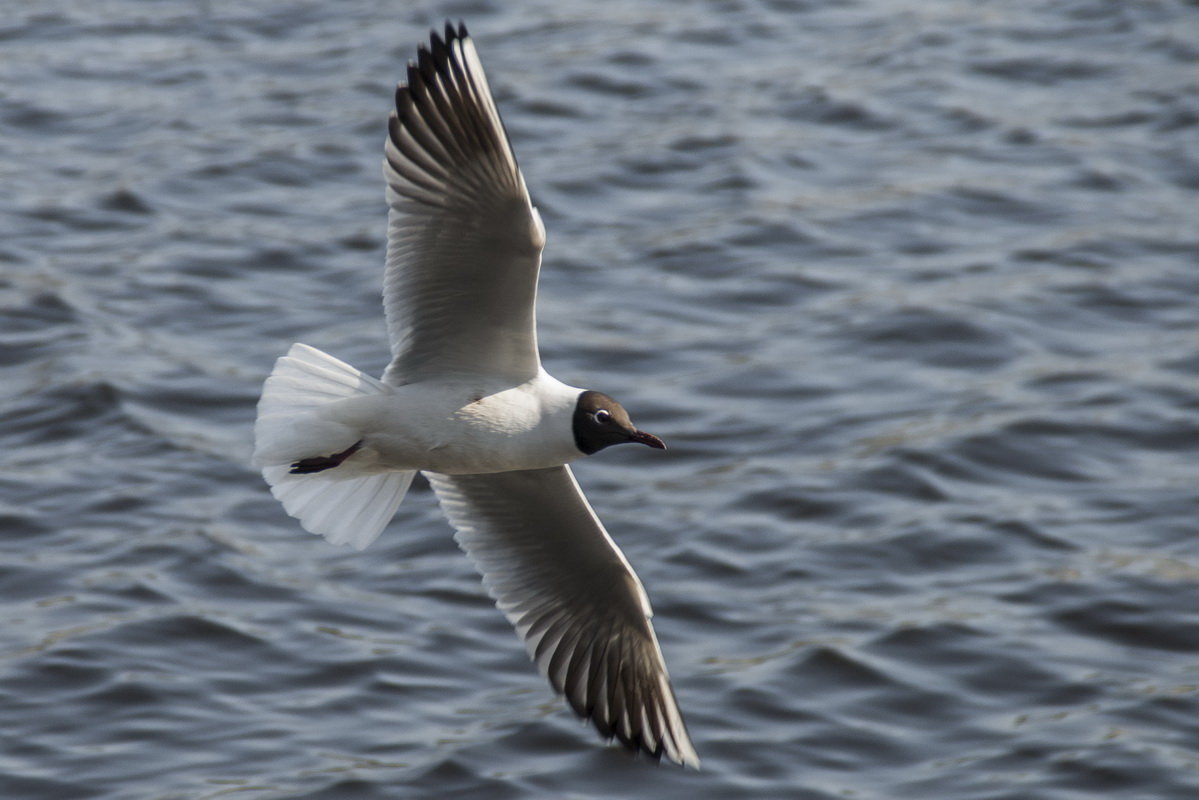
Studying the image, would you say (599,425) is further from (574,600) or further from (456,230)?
(574,600)

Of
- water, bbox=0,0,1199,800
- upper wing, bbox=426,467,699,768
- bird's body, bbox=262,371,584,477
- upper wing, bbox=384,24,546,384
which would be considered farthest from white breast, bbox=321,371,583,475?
water, bbox=0,0,1199,800

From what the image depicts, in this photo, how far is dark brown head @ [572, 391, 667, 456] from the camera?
6.34m

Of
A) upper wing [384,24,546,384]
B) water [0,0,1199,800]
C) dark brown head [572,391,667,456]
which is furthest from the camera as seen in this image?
water [0,0,1199,800]

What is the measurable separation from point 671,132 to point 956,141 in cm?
224

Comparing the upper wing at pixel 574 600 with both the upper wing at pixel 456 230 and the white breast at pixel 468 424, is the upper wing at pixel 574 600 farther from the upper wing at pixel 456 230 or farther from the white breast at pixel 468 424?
the upper wing at pixel 456 230

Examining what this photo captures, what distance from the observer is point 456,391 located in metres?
6.49

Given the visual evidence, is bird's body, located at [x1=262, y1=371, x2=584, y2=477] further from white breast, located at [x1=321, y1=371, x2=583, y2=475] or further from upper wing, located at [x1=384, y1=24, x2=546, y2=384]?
upper wing, located at [x1=384, y1=24, x2=546, y2=384]

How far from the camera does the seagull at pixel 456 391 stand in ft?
20.2

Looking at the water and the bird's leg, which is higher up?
the bird's leg

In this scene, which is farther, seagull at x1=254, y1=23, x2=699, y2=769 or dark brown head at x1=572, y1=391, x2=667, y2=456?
dark brown head at x1=572, y1=391, x2=667, y2=456

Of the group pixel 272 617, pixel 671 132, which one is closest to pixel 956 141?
pixel 671 132

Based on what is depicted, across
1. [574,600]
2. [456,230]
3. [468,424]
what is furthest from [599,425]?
[574,600]

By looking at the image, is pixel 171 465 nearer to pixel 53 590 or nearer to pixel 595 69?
pixel 53 590

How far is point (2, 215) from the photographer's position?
12852 millimetres
